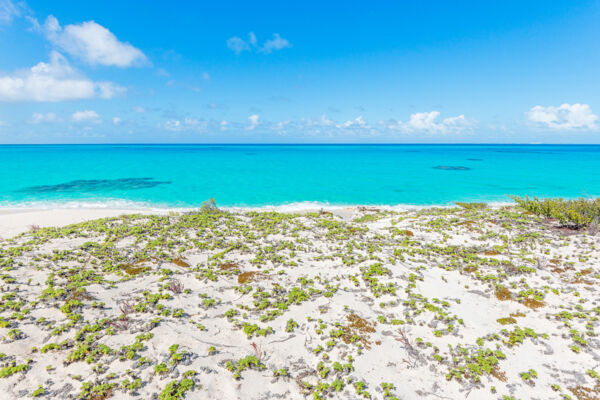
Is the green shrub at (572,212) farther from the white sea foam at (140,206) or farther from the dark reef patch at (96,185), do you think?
the dark reef patch at (96,185)

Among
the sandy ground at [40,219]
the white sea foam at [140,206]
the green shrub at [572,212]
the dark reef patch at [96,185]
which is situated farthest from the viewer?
the dark reef patch at [96,185]

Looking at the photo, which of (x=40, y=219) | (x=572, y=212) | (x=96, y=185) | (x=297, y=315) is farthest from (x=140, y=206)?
(x=572, y=212)

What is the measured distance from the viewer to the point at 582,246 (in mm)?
10859

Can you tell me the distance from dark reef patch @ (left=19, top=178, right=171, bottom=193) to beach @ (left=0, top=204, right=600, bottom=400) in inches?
892

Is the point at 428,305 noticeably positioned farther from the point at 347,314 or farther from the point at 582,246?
the point at 582,246

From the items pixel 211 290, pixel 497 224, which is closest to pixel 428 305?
pixel 211 290

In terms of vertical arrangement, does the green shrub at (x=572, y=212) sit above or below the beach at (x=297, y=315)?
above

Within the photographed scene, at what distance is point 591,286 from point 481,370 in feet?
18.6

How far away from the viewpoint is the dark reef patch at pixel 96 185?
30516 millimetres

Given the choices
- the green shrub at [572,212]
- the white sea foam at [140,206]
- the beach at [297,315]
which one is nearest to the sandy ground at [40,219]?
the white sea foam at [140,206]

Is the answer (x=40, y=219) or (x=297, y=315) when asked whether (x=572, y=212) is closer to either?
(x=297, y=315)

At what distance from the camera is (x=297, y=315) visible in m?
7.38

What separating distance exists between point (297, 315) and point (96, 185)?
117 ft

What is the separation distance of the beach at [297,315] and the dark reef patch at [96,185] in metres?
22.7
